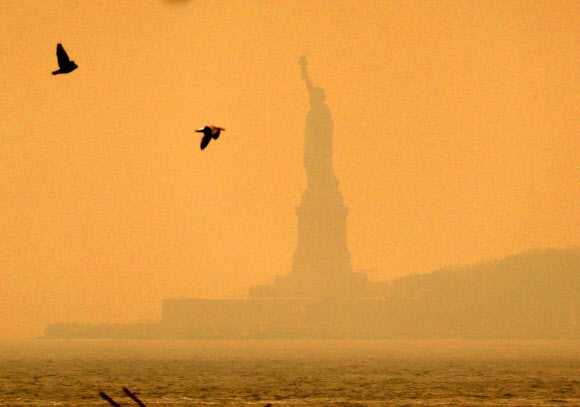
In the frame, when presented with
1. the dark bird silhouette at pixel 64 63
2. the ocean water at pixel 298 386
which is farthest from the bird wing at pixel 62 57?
the ocean water at pixel 298 386

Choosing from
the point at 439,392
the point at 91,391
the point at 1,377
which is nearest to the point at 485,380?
the point at 439,392

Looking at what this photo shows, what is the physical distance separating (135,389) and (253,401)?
20.6m

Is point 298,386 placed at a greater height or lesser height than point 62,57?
lesser

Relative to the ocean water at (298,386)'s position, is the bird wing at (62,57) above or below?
above

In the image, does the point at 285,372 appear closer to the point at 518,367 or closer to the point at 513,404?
the point at 518,367

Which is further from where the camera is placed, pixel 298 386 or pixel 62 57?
pixel 298 386

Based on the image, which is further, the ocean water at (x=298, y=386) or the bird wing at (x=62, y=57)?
the ocean water at (x=298, y=386)

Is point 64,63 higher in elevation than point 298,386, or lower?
higher

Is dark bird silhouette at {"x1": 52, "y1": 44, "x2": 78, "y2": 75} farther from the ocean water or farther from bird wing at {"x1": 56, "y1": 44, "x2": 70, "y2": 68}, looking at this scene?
the ocean water

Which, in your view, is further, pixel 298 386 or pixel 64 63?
pixel 298 386

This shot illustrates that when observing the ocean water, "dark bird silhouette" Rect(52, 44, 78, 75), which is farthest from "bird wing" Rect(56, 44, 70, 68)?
the ocean water

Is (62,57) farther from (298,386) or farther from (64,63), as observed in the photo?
(298,386)

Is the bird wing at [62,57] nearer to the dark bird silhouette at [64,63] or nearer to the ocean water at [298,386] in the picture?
the dark bird silhouette at [64,63]

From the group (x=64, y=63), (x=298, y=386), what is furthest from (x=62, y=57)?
(x=298, y=386)
